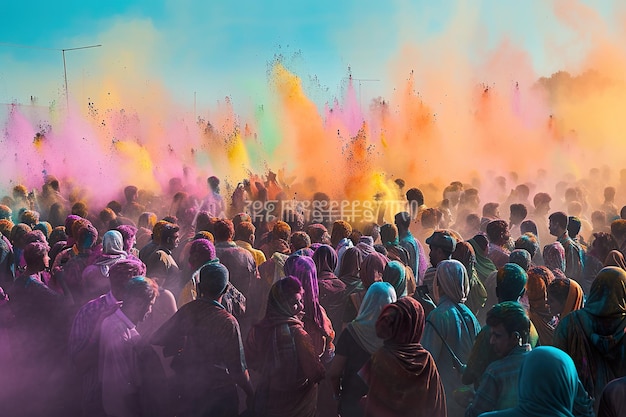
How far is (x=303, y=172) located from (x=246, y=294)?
46.8 feet

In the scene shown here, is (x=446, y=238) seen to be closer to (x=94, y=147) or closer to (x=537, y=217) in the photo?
(x=537, y=217)

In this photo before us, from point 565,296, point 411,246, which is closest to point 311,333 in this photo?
point 565,296

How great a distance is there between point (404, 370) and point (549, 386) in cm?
96

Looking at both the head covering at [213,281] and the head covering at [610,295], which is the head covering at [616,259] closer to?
the head covering at [610,295]

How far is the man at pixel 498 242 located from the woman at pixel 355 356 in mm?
2808

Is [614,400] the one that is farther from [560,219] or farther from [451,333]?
[560,219]

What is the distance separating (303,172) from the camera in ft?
67.4

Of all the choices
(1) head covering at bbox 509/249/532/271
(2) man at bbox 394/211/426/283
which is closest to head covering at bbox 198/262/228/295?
(1) head covering at bbox 509/249/532/271

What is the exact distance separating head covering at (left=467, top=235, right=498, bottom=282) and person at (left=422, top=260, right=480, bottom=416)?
6.70ft

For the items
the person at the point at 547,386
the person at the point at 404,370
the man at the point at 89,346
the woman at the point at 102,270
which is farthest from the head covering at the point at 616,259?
the woman at the point at 102,270

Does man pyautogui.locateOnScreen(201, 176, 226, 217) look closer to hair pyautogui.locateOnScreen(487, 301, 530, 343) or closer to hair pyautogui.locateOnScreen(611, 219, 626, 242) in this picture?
hair pyautogui.locateOnScreen(611, 219, 626, 242)

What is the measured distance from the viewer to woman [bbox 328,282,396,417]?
437 cm

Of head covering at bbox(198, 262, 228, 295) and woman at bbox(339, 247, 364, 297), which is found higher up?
head covering at bbox(198, 262, 228, 295)

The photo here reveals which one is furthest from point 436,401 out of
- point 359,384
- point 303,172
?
point 303,172
